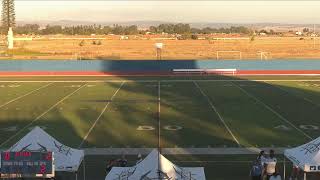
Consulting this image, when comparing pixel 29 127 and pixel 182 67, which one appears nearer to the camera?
pixel 29 127

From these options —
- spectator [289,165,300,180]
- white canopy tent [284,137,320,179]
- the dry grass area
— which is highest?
white canopy tent [284,137,320,179]

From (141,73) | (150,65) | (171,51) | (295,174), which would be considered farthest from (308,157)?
(171,51)

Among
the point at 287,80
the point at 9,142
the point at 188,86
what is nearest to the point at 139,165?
the point at 9,142

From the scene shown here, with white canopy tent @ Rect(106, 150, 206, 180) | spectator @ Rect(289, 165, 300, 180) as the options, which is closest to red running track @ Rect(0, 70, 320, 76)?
spectator @ Rect(289, 165, 300, 180)

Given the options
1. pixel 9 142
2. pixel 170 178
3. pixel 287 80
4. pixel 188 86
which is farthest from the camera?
pixel 287 80

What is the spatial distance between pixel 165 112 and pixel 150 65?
2420 cm

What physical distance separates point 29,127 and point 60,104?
24.7 feet

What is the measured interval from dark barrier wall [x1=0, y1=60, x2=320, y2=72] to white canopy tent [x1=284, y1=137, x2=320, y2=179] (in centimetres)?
3793

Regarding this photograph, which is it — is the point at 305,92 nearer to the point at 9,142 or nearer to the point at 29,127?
the point at 29,127

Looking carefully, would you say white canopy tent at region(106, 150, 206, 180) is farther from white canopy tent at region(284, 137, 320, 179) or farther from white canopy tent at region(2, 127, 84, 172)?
white canopy tent at region(284, 137, 320, 179)

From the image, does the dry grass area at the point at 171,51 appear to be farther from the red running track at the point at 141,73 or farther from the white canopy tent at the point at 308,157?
the white canopy tent at the point at 308,157

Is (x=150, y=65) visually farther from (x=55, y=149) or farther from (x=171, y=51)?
(x=55, y=149)

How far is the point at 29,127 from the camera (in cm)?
2464

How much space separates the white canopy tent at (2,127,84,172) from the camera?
13.7 metres
